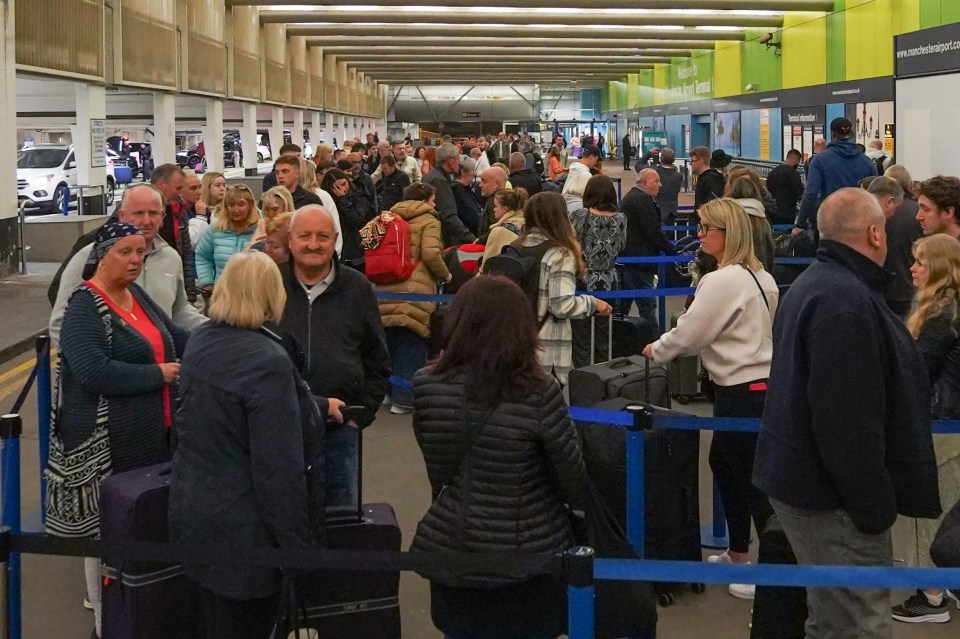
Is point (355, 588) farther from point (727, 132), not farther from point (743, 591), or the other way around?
point (727, 132)

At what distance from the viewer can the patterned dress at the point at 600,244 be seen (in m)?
8.63

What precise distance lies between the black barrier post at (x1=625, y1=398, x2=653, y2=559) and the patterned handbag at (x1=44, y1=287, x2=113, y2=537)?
1.97 m

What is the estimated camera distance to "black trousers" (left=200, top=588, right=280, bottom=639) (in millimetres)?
3625

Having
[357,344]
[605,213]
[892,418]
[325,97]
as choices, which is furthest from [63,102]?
[892,418]

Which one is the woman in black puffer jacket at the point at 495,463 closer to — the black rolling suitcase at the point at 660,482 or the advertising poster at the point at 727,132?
the black rolling suitcase at the point at 660,482

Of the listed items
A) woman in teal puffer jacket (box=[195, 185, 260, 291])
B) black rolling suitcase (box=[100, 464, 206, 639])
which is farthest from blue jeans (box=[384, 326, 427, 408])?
black rolling suitcase (box=[100, 464, 206, 639])

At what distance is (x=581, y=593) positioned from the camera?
3031mm

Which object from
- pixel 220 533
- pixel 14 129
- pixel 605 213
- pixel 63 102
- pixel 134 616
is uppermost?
pixel 63 102

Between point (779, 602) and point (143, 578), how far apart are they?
2260mm

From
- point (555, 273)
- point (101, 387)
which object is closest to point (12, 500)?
point (101, 387)

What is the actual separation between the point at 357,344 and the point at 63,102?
91.4ft

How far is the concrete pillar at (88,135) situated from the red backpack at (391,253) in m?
11.8

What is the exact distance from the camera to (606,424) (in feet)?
16.9

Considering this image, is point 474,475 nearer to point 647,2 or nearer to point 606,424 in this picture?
point 606,424
